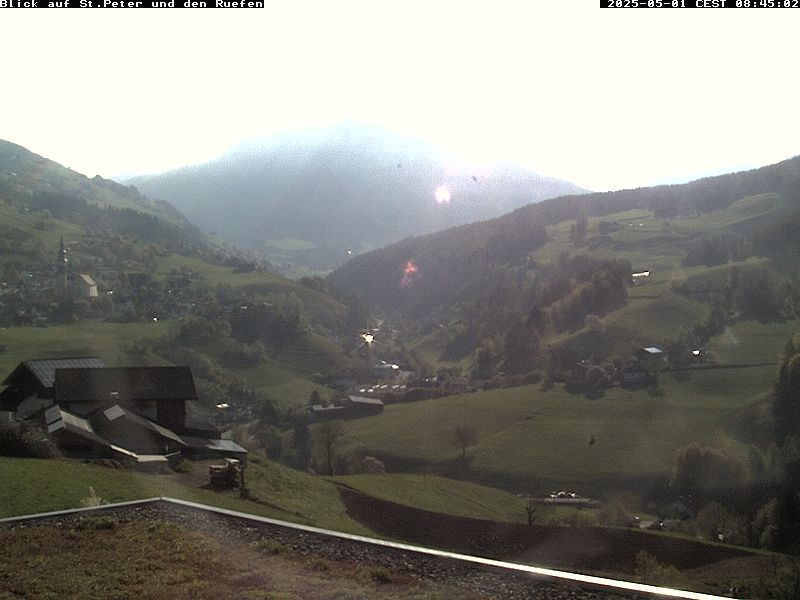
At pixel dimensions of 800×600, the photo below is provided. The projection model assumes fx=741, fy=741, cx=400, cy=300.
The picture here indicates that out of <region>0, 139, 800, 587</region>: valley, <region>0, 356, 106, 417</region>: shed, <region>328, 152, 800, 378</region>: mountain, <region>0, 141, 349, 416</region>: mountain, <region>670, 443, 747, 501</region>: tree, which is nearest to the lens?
<region>0, 356, 106, 417</region>: shed

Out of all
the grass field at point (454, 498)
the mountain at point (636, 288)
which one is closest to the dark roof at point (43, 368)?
the grass field at point (454, 498)

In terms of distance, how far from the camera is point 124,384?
122 feet

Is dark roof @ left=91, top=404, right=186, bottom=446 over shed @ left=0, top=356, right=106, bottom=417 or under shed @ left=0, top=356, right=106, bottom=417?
under

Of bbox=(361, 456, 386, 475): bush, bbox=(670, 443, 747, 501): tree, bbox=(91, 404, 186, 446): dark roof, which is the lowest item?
bbox=(670, 443, 747, 501): tree

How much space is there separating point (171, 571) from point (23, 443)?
14925mm

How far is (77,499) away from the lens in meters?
17.8

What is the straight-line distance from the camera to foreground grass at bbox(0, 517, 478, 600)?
1060cm

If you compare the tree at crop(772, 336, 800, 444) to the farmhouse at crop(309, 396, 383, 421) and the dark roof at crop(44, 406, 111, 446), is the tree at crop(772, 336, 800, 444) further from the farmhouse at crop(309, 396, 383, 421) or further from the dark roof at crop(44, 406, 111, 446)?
the dark roof at crop(44, 406, 111, 446)

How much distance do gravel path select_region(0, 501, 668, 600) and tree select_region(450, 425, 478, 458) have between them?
54383 millimetres

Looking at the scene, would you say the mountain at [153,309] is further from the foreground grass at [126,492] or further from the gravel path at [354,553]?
the gravel path at [354,553]

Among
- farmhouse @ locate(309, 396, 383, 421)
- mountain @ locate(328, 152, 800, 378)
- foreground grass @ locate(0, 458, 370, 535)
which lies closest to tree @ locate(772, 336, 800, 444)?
mountain @ locate(328, 152, 800, 378)

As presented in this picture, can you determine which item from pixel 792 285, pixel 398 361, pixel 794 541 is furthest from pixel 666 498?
pixel 398 361

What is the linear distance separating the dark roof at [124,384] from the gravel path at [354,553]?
21834 millimetres

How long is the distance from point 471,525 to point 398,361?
4396 inches
